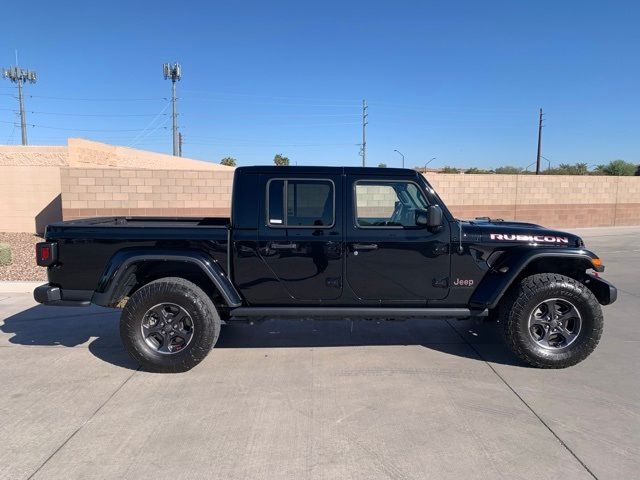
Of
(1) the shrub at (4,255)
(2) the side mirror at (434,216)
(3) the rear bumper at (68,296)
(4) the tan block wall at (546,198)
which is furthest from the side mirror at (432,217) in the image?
(4) the tan block wall at (546,198)

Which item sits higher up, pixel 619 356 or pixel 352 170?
pixel 352 170

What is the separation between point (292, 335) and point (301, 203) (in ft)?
5.86

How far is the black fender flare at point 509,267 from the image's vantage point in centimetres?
435

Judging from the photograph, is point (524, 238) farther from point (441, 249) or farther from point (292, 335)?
point (292, 335)

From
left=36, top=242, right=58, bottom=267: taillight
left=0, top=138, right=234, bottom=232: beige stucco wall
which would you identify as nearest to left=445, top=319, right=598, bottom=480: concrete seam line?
left=36, top=242, right=58, bottom=267: taillight

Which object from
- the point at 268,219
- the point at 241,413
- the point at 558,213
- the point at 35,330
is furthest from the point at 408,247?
the point at 558,213

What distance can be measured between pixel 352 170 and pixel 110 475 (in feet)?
10.4

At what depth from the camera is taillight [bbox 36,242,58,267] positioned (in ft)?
14.1

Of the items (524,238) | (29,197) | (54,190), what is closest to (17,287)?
(524,238)

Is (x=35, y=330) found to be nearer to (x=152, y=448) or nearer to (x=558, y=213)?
(x=152, y=448)

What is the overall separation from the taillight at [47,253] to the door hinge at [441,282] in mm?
3625

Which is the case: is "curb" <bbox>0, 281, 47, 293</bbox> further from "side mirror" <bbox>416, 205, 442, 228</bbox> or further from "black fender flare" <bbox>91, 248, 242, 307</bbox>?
"side mirror" <bbox>416, 205, 442, 228</bbox>

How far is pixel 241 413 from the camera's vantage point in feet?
11.6

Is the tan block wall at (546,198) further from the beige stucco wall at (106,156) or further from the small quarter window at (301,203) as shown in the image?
the small quarter window at (301,203)
